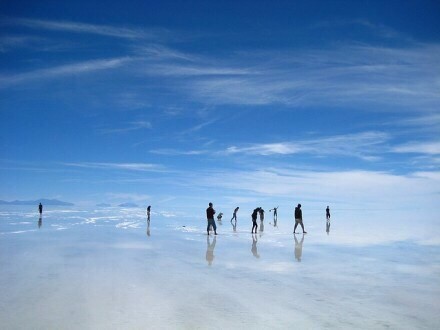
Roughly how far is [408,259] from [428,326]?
10.0m

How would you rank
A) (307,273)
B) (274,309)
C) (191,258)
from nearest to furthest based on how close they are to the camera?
(274,309) < (307,273) < (191,258)

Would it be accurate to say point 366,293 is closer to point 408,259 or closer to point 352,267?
point 352,267

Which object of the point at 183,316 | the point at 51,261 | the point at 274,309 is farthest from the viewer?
the point at 51,261

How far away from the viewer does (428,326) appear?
6.88 m

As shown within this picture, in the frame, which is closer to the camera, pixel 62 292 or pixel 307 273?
pixel 62 292

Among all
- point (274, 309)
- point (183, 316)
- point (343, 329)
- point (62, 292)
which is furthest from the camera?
point (62, 292)

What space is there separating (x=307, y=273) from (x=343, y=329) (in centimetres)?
557

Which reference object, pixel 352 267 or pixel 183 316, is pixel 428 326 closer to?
pixel 183 316

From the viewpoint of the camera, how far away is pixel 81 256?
16.2 metres

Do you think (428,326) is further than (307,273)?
→ No

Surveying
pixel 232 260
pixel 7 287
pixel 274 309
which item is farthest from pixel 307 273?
pixel 7 287

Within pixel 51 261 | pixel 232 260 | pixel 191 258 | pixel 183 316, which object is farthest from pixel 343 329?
pixel 51 261

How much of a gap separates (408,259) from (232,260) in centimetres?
786

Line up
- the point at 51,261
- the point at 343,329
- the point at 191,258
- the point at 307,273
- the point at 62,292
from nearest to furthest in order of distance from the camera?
the point at 343,329 < the point at 62,292 < the point at 307,273 < the point at 51,261 < the point at 191,258
